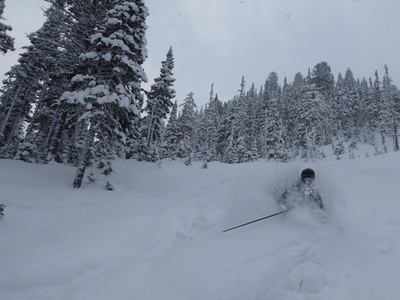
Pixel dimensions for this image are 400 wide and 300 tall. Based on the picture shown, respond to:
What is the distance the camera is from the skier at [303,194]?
7.51 metres

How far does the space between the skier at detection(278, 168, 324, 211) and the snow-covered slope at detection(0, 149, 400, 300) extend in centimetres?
28

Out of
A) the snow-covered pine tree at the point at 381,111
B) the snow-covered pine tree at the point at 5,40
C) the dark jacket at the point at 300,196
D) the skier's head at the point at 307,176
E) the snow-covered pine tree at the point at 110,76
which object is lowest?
the dark jacket at the point at 300,196

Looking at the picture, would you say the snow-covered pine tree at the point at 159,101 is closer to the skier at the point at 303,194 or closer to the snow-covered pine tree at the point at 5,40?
the snow-covered pine tree at the point at 5,40

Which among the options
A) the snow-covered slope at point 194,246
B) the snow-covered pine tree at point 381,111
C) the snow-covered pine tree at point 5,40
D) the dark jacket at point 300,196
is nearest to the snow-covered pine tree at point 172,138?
the snow-covered pine tree at point 5,40

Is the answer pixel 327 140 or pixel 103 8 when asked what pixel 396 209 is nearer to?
pixel 103 8

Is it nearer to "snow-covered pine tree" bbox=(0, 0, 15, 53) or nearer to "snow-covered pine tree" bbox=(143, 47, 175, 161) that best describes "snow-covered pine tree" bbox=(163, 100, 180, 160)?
"snow-covered pine tree" bbox=(143, 47, 175, 161)

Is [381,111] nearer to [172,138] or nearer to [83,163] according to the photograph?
[172,138]

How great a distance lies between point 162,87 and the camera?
2850 cm

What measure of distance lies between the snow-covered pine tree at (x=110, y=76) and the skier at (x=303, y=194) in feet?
30.1

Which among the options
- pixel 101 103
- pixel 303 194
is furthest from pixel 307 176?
pixel 101 103

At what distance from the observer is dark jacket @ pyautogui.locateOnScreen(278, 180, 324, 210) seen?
7.50 meters

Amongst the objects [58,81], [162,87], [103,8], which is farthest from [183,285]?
[162,87]

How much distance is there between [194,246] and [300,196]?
3.95 meters

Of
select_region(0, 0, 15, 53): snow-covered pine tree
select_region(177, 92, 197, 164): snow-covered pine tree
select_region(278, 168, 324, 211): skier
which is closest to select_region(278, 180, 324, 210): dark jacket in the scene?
select_region(278, 168, 324, 211): skier
